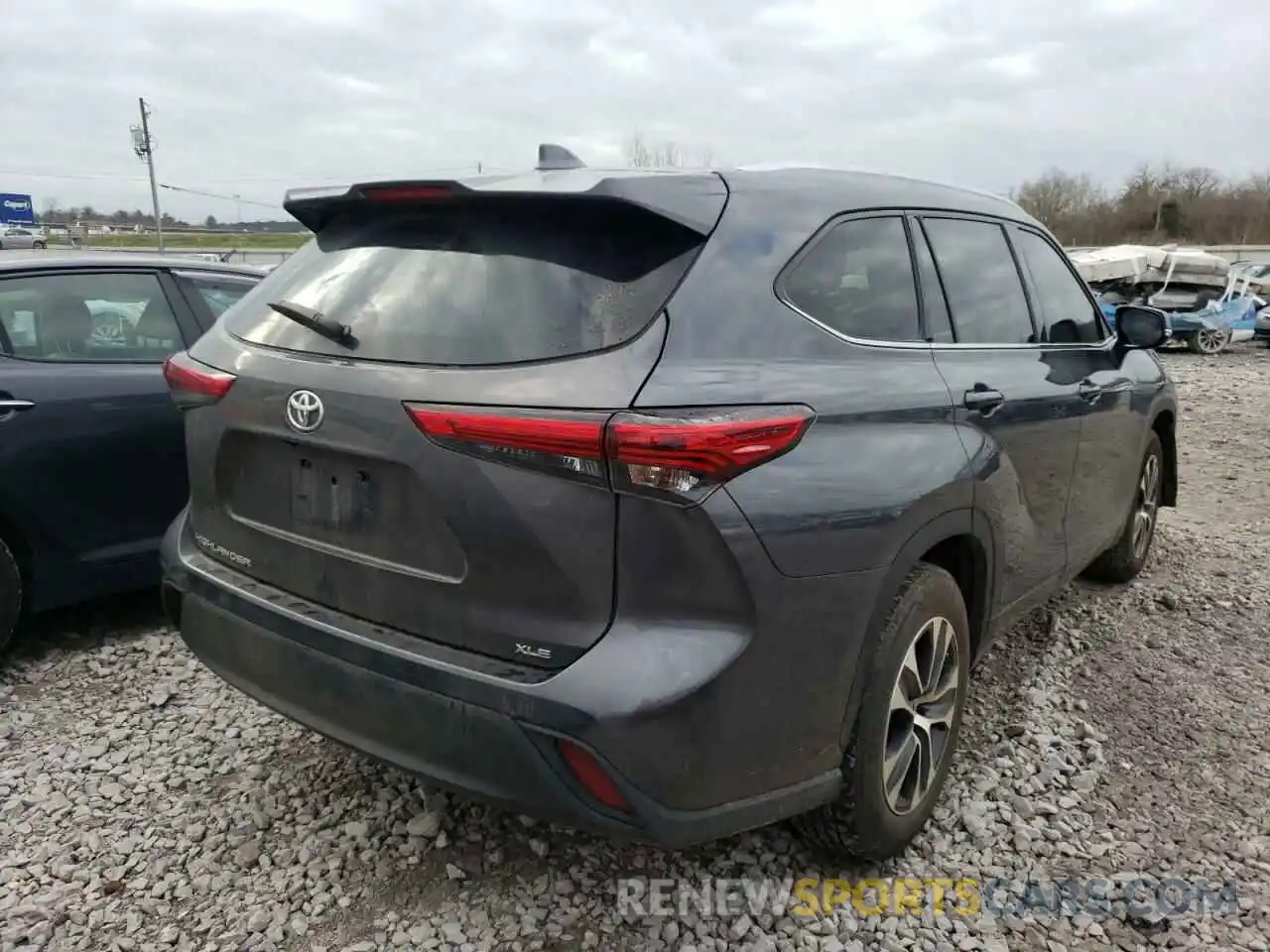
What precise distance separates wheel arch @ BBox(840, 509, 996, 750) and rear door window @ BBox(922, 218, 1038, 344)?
2.02 ft

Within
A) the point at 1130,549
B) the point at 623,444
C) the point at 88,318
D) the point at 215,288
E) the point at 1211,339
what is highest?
the point at 215,288

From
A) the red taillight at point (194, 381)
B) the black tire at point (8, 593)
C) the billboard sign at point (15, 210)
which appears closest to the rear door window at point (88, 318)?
the black tire at point (8, 593)

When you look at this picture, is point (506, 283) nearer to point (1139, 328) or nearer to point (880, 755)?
point (880, 755)

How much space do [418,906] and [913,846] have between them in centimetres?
137

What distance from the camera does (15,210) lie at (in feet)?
181

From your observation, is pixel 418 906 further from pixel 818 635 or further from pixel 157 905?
pixel 818 635

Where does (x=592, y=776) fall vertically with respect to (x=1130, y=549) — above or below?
above

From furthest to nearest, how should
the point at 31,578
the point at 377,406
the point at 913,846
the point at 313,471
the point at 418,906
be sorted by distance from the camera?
the point at 31,578, the point at 913,846, the point at 418,906, the point at 313,471, the point at 377,406

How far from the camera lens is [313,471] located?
2186mm

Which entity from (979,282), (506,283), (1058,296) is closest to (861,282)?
(979,282)

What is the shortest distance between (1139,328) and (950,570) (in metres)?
2.13

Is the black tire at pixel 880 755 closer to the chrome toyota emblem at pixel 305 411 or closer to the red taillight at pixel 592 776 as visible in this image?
the red taillight at pixel 592 776

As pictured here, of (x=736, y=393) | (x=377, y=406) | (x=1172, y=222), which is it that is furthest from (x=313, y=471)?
(x=1172, y=222)

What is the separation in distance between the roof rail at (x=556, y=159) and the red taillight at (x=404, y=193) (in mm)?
291
